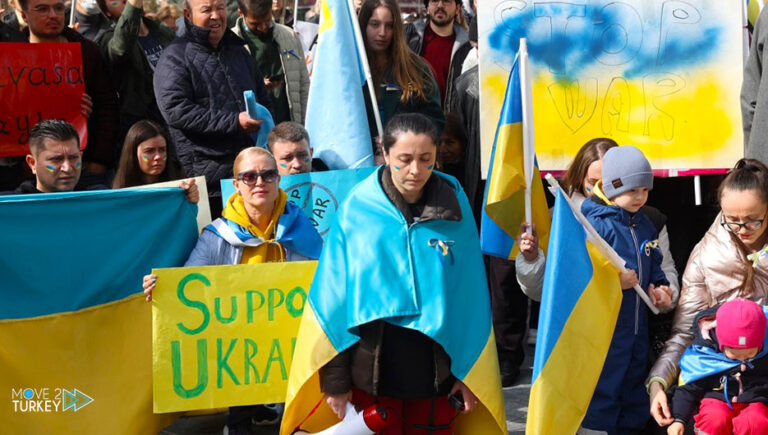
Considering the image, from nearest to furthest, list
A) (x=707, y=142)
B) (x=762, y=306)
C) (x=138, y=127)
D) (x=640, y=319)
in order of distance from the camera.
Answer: (x=762, y=306) → (x=640, y=319) → (x=138, y=127) → (x=707, y=142)

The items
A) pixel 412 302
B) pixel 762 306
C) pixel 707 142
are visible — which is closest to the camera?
pixel 412 302

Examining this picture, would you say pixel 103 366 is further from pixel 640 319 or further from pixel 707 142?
pixel 707 142

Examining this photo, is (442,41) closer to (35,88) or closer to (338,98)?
(338,98)

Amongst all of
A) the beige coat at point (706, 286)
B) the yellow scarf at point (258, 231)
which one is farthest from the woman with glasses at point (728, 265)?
the yellow scarf at point (258, 231)

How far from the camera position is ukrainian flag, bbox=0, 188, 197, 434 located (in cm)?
528

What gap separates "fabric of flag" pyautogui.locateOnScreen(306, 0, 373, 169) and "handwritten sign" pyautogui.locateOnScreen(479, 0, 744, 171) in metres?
0.85

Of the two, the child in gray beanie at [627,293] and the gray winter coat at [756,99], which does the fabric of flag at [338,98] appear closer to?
the child in gray beanie at [627,293]

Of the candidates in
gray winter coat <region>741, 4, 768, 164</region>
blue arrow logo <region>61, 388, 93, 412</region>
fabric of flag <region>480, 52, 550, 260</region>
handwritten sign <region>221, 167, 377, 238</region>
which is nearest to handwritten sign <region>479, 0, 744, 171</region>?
gray winter coat <region>741, 4, 768, 164</region>

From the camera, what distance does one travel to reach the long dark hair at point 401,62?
6.87m

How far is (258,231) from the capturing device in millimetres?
5469

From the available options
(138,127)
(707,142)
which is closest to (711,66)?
(707,142)

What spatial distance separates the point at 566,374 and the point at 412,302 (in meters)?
0.80

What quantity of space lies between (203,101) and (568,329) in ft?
10.2

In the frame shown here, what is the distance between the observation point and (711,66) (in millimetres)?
6988
